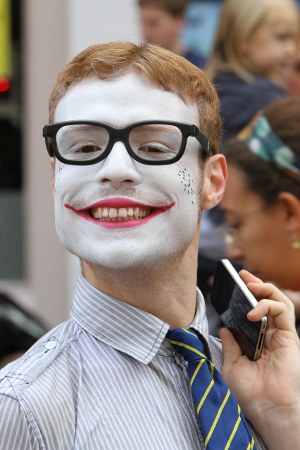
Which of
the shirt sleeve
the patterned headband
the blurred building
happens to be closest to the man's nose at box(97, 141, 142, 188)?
the shirt sleeve

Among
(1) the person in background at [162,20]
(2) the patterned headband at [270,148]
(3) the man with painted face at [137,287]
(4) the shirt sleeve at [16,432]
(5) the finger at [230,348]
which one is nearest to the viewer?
(4) the shirt sleeve at [16,432]

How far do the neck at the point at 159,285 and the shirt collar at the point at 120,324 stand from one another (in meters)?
0.03

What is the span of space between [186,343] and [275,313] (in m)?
0.30

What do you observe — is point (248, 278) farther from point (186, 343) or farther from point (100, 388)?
point (100, 388)

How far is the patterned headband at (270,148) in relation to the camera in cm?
265

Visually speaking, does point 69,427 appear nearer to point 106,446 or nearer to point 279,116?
point 106,446

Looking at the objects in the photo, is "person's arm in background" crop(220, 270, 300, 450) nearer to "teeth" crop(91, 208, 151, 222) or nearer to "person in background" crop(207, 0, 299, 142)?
"teeth" crop(91, 208, 151, 222)

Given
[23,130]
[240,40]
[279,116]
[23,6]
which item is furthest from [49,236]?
[279,116]

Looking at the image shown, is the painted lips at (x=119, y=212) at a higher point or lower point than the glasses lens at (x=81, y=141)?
lower

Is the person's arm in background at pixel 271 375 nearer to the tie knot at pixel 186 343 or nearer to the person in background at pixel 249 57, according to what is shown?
the tie knot at pixel 186 343

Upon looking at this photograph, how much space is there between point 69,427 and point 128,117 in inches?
30.7

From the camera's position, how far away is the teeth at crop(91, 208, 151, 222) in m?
1.54

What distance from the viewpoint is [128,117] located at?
5.02 ft

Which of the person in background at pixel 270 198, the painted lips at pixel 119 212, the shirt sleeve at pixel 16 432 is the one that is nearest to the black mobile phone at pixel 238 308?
the painted lips at pixel 119 212
